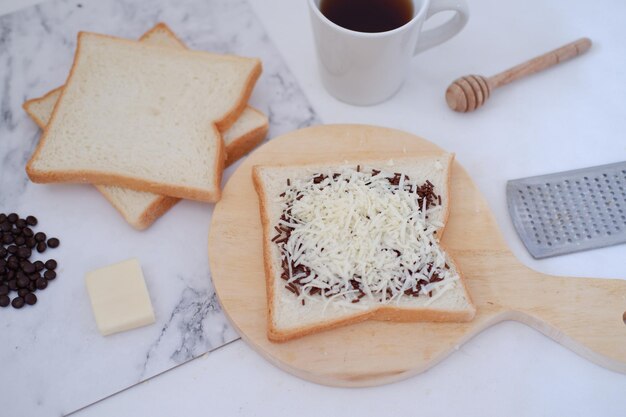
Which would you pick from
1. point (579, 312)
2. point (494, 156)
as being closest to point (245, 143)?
point (494, 156)

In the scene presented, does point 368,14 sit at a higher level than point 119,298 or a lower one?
higher

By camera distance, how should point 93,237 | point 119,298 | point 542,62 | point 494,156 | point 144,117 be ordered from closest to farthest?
point 119,298, point 93,237, point 144,117, point 494,156, point 542,62

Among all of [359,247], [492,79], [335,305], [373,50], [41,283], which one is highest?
[373,50]

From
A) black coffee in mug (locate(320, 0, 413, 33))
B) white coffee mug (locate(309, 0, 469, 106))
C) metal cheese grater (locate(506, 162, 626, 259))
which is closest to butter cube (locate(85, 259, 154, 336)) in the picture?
white coffee mug (locate(309, 0, 469, 106))

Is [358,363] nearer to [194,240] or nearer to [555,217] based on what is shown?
[194,240]

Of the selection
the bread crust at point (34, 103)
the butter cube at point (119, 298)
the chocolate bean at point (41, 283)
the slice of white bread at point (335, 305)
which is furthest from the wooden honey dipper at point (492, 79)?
the chocolate bean at point (41, 283)

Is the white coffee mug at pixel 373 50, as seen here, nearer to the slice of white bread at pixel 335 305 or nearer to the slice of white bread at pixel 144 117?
the slice of white bread at pixel 144 117

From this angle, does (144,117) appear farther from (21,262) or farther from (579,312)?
(579,312)

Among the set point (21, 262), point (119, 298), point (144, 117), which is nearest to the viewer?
point (119, 298)
